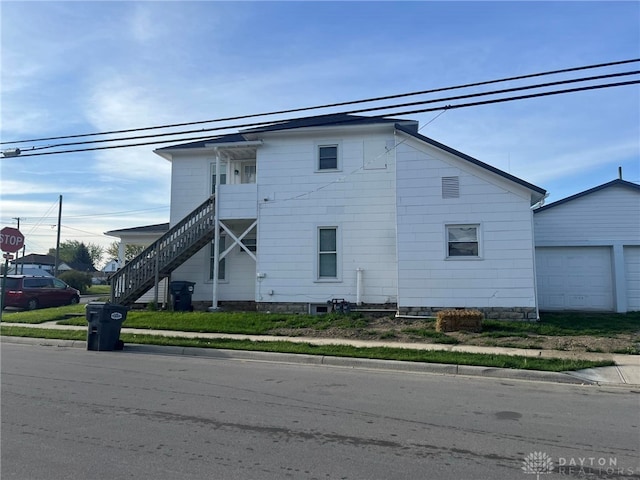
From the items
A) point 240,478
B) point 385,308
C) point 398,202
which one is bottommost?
point 240,478

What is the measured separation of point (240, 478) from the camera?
4.31 metres

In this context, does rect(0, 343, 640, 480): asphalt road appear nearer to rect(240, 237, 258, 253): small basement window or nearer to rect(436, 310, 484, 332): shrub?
rect(436, 310, 484, 332): shrub

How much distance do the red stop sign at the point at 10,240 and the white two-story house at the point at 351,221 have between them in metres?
3.91

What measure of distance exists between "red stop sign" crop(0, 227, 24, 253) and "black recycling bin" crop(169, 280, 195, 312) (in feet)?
17.0

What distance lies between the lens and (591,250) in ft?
57.3

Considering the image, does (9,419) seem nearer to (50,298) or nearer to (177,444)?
(177,444)

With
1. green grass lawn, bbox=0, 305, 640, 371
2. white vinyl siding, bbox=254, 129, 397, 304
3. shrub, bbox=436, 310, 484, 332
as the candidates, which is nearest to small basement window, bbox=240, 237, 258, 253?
white vinyl siding, bbox=254, 129, 397, 304

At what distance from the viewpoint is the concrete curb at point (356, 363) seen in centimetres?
902

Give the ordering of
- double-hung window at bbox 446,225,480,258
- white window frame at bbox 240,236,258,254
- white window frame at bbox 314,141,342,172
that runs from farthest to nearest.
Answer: white window frame at bbox 240,236,258,254 → white window frame at bbox 314,141,342,172 → double-hung window at bbox 446,225,480,258

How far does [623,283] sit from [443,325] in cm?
771

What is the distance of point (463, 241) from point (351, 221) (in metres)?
3.87

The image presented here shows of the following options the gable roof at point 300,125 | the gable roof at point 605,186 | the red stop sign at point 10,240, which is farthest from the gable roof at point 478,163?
the red stop sign at point 10,240

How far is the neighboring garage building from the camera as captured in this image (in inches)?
669

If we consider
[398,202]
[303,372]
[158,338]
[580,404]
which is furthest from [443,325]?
[158,338]
